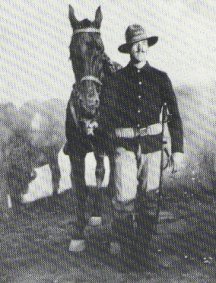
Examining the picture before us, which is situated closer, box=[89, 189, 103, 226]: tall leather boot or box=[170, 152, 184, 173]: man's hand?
box=[170, 152, 184, 173]: man's hand

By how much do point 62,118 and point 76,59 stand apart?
3.00 metres

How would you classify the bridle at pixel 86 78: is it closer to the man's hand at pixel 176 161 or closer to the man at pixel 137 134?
the man at pixel 137 134

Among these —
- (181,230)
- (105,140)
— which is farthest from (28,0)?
(181,230)

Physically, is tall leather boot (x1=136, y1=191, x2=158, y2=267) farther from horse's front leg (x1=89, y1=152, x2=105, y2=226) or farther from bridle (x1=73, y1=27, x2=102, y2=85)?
horse's front leg (x1=89, y1=152, x2=105, y2=226)

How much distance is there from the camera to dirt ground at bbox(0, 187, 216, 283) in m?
3.63

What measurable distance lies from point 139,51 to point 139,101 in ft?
1.37

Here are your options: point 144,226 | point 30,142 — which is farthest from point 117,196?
point 30,142

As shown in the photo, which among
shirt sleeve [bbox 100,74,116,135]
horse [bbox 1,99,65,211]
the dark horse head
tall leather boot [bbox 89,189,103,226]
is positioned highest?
the dark horse head

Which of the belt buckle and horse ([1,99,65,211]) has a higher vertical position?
the belt buckle

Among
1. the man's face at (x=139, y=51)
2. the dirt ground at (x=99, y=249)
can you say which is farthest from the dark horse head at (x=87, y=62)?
the dirt ground at (x=99, y=249)

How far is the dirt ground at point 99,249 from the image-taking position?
11.9 feet

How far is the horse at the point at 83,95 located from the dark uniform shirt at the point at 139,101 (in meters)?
0.16

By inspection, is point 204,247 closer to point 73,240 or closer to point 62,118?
point 73,240

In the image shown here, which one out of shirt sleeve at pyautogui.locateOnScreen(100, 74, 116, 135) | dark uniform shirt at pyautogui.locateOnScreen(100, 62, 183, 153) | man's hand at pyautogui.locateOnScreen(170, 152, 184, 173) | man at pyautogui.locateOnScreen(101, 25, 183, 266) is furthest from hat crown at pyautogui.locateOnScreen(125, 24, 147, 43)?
man's hand at pyautogui.locateOnScreen(170, 152, 184, 173)
